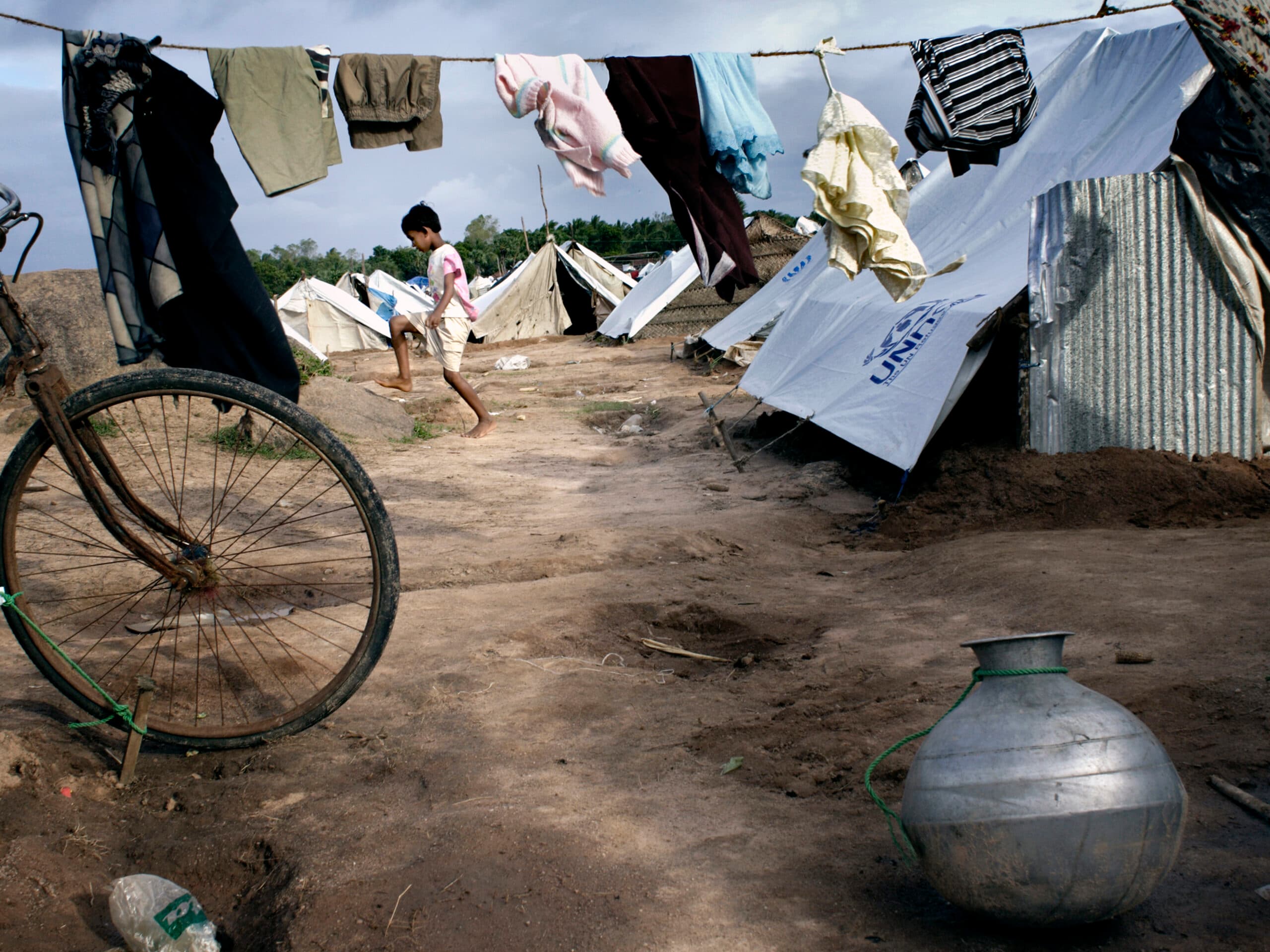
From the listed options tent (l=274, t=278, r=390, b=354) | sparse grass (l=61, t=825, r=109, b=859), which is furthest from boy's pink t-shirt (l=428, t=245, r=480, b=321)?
tent (l=274, t=278, r=390, b=354)

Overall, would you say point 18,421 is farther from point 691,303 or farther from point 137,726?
point 691,303

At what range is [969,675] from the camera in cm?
279

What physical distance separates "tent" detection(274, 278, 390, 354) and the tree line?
1290 centimetres

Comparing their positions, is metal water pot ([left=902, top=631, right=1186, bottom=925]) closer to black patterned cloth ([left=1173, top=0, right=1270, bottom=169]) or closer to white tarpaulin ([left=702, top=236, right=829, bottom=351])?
black patterned cloth ([left=1173, top=0, right=1270, bottom=169])

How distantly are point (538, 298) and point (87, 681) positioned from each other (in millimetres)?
22570

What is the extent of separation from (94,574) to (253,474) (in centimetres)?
238

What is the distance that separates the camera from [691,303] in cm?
1917

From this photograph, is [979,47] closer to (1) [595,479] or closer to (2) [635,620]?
(2) [635,620]

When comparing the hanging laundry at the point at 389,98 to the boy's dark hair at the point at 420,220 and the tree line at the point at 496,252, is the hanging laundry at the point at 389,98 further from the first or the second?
the tree line at the point at 496,252

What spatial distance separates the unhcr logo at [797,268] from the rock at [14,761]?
9.46m

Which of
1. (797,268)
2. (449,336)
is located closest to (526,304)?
(797,268)

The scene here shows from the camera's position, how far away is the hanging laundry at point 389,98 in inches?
150

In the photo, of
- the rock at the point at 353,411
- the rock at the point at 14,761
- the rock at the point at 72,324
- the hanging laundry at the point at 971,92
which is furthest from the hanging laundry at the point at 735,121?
the rock at the point at 72,324

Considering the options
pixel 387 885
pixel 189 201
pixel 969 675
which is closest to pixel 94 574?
pixel 189 201
